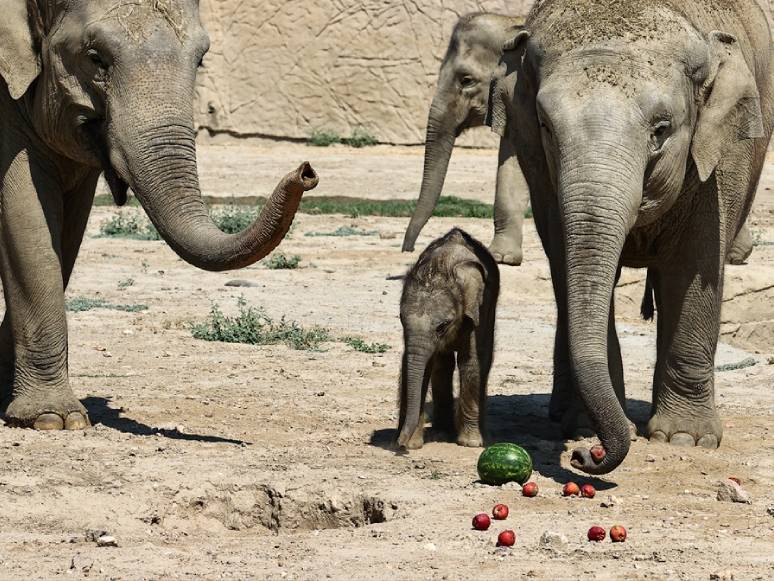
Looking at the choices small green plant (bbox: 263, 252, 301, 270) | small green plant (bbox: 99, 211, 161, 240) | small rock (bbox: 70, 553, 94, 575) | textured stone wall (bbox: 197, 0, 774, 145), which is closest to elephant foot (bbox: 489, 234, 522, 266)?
small green plant (bbox: 263, 252, 301, 270)

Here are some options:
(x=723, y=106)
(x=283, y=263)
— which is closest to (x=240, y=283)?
(x=283, y=263)

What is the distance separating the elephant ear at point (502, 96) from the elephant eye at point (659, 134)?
44.7 inches

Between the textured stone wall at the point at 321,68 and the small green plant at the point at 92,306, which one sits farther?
the textured stone wall at the point at 321,68

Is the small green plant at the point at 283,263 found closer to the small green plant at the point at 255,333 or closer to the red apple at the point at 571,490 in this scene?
the small green plant at the point at 255,333

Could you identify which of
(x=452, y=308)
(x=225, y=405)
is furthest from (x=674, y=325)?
(x=225, y=405)

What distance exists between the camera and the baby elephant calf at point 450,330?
25.5 ft

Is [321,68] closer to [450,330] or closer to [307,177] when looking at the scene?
[450,330]

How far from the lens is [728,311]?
13.0 metres

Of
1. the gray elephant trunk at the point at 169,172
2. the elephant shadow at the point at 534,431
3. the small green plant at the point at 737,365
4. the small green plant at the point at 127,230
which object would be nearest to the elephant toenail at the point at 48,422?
the gray elephant trunk at the point at 169,172

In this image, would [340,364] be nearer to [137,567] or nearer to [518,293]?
[518,293]

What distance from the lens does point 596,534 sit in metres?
6.21

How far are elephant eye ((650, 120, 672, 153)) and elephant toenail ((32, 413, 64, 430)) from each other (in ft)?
10.6

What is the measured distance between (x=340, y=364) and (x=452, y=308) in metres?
2.56

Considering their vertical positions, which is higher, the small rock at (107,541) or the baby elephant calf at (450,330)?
the baby elephant calf at (450,330)
